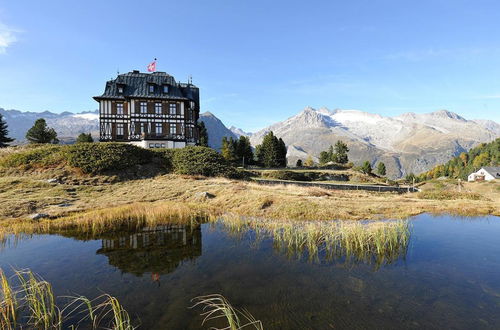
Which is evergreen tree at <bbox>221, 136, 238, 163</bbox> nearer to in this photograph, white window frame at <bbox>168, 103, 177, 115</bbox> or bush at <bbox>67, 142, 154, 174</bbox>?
white window frame at <bbox>168, 103, 177, 115</bbox>

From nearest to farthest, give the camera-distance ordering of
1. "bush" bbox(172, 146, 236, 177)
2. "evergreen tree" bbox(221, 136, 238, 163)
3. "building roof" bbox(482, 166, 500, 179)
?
"bush" bbox(172, 146, 236, 177)
"evergreen tree" bbox(221, 136, 238, 163)
"building roof" bbox(482, 166, 500, 179)

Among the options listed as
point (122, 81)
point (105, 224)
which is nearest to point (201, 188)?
point (105, 224)

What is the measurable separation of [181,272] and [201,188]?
559 inches

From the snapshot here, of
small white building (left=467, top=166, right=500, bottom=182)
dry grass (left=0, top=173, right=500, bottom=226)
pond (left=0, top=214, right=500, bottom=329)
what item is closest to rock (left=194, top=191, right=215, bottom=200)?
dry grass (left=0, top=173, right=500, bottom=226)

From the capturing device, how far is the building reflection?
7.64m

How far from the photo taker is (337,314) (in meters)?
5.48

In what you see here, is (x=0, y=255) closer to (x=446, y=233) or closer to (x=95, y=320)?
(x=95, y=320)

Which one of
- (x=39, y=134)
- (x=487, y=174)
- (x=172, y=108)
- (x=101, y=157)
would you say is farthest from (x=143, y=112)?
(x=487, y=174)

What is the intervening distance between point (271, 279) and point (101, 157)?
2353 centimetres

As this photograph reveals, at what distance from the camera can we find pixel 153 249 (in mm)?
9047

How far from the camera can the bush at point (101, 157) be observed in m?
23.2

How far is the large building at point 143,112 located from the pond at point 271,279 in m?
34.3

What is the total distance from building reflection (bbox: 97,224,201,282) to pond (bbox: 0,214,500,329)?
0.04 metres

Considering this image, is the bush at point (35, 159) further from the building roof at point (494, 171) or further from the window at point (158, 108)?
the building roof at point (494, 171)
